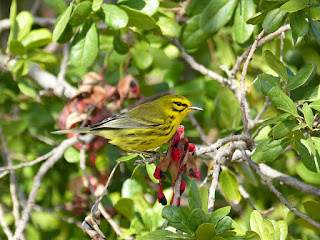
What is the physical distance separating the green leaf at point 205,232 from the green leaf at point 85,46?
46.8 inches

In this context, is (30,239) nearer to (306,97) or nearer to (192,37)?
(192,37)

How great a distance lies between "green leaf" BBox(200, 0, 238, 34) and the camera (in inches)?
93.9

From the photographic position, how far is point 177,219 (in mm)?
1446

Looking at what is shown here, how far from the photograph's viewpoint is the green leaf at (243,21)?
2.33 m

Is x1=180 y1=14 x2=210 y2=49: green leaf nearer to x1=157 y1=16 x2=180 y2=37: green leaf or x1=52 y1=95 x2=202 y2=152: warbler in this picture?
x1=157 y1=16 x2=180 y2=37: green leaf

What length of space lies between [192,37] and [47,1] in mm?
817

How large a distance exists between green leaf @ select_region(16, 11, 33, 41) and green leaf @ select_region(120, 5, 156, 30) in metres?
0.70

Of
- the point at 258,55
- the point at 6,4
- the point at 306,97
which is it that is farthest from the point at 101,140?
the point at 6,4

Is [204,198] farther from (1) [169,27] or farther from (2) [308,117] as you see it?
(1) [169,27]

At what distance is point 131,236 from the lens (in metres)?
2.39

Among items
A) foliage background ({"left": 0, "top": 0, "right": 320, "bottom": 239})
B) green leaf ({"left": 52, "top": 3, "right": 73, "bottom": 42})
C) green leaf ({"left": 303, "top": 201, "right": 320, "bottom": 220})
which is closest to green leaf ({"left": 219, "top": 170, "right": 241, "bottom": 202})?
foliage background ({"left": 0, "top": 0, "right": 320, "bottom": 239})

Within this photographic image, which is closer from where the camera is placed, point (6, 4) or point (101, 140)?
point (101, 140)

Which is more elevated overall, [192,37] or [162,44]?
[192,37]

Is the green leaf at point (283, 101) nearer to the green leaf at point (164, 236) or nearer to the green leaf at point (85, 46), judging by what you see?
the green leaf at point (164, 236)
